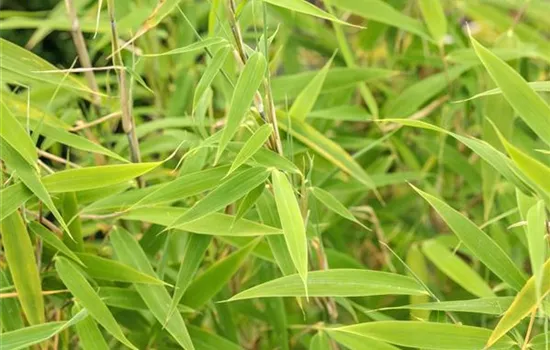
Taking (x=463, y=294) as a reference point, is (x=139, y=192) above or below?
above

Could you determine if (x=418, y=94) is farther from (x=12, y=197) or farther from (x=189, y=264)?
(x=12, y=197)

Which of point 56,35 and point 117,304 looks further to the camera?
point 56,35

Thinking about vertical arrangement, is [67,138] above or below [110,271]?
above

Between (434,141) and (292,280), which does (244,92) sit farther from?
(434,141)

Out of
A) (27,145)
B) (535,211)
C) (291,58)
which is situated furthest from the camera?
(291,58)

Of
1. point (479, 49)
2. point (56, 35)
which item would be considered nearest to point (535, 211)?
point (479, 49)

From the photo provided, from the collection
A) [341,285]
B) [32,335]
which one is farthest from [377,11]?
[32,335]

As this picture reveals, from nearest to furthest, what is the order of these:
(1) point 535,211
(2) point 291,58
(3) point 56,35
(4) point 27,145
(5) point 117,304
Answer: (1) point 535,211, (4) point 27,145, (5) point 117,304, (2) point 291,58, (3) point 56,35
